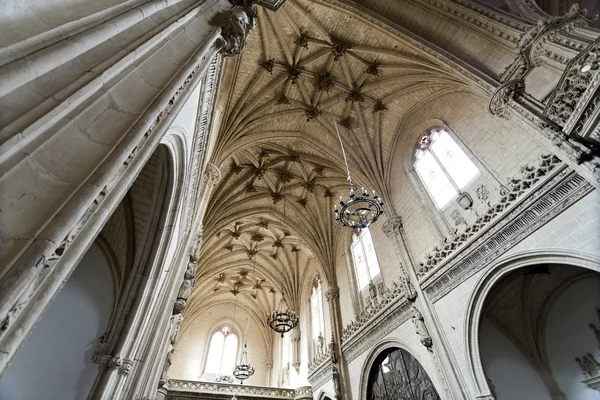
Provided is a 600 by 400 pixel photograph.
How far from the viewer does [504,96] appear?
6.56 metres

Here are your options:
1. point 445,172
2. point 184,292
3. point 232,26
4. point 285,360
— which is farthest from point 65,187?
point 285,360

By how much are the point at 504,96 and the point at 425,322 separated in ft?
19.0

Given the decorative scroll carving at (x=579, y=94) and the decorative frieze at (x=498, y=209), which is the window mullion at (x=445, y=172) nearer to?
the decorative frieze at (x=498, y=209)

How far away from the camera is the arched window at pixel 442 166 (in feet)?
28.1

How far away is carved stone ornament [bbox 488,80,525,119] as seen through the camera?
6430 millimetres

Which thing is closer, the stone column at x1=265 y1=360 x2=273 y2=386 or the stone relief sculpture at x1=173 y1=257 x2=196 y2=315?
the stone relief sculpture at x1=173 y1=257 x2=196 y2=315

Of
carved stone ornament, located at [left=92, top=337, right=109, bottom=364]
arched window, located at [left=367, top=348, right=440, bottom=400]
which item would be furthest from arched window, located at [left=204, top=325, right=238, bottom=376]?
carved stone ornament, located at [left=92, top=337, right=109, bottom=364]

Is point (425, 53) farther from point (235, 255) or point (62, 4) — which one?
point (235, 255)

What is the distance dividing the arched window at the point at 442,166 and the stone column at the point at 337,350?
22.3ft

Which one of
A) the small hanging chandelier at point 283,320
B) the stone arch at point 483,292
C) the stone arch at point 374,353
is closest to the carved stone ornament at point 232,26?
the stone arch at point 483,292

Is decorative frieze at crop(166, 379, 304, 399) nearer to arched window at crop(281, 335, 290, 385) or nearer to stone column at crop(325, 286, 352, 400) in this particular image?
arched window at crop(281, 335, 290, 385)

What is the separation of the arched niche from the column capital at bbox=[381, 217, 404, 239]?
8.13 metres

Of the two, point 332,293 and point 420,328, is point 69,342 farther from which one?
point 332,293

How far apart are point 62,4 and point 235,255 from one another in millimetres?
18269
